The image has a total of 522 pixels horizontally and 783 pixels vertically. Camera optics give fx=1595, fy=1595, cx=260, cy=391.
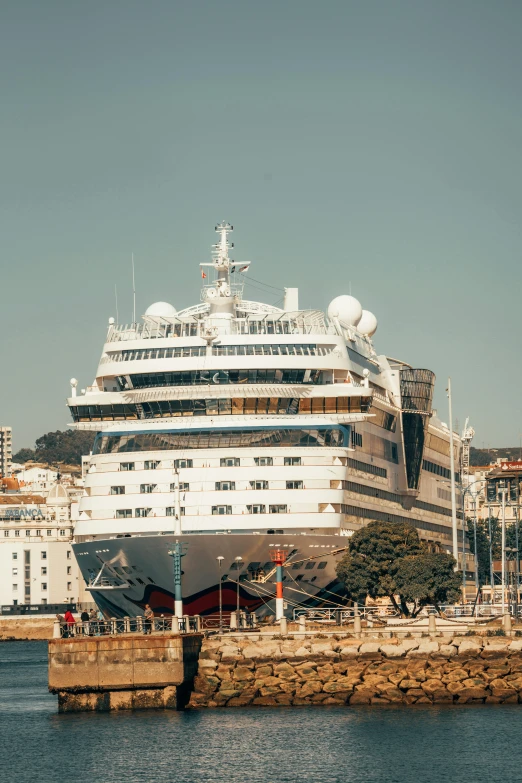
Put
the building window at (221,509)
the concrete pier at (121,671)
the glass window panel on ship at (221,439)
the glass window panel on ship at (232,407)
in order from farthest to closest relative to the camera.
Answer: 1. the glass window panel on ship at (232,407)
2. the glass window panel on ship at (221,439)
3. the building window at (221,509)
4. the concrete pier at (121,671)

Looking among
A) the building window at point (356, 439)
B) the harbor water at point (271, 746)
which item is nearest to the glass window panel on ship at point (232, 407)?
the building window at point (356, 439)

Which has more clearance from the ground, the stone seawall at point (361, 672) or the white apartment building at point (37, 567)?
the white apartment building at point (37, 567)

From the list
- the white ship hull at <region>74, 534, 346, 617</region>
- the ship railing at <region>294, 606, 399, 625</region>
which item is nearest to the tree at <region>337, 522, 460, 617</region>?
the ship railing at <region>294, 606, 399, 625</region>

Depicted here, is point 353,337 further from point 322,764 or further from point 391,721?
point 322,764

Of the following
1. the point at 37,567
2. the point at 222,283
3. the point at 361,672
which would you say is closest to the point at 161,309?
the point at 222,283

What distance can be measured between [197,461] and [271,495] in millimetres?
4430

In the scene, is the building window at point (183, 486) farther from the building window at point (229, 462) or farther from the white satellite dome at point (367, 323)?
the white satellite dome at point (367, 323)

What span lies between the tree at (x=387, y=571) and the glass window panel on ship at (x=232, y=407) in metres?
7.05

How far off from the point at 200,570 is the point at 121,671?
18.4m

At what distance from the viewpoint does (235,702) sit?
65.0 m

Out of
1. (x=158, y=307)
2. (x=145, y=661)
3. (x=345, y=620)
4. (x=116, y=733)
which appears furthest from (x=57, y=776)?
(x=158, y=307)

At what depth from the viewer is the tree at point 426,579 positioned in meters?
85.1

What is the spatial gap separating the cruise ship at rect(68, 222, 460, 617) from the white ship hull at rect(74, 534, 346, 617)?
8 cm

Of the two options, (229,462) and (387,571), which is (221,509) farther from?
(387,571)
